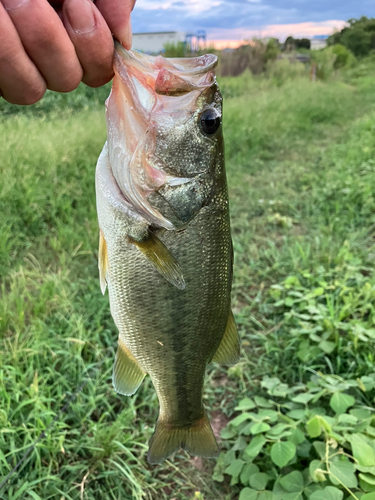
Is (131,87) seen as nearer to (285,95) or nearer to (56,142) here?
(56,142)

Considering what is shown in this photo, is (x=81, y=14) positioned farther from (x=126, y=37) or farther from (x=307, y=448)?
(x=307, y=448)

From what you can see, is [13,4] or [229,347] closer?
[13,4]

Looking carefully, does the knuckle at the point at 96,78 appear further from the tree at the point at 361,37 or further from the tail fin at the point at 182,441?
the tree at the point at 361,37

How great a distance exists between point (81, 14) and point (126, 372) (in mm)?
1126

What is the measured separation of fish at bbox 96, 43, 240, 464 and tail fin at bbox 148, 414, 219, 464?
366 millimetres

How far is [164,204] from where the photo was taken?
1191mm

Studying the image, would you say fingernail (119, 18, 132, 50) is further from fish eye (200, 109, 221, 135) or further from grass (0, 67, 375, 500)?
grass (0, 67, 375, 500)

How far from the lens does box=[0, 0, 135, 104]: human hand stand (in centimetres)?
92

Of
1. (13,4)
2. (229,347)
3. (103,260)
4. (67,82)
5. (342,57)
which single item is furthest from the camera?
(342,57)

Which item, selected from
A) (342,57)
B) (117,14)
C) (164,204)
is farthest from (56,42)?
(342,57)

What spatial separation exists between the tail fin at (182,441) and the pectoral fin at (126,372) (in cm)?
21

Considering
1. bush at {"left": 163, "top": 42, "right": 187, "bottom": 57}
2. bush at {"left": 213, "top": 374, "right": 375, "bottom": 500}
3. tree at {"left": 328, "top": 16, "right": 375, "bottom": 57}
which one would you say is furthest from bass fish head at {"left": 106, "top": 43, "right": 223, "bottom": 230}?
tree at {"left": 328, "top": 16, "right": 375, "bottom": 57}

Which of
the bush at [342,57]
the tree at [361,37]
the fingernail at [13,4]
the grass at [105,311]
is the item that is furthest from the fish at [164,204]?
the tree at [361,37]

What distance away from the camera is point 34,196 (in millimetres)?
3674
